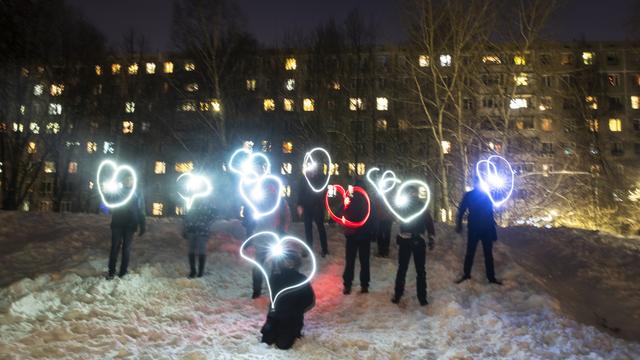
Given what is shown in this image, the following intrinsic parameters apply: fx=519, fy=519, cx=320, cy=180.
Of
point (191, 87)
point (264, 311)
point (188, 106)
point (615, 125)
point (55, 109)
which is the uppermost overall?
point (615, 125)

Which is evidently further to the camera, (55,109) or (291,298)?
(55,109)

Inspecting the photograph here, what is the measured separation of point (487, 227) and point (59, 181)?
126ft

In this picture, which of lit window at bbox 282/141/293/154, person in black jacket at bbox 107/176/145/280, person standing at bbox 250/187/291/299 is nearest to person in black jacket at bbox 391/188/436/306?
person standing at bbox 250/187/291/299

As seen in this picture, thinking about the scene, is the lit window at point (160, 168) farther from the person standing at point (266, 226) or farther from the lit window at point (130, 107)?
the person standing at point (266, 226)

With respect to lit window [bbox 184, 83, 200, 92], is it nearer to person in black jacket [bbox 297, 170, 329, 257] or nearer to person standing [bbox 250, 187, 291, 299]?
person in black jacket [bbox 297, 170, 329, 257]

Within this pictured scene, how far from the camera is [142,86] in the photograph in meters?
44.2

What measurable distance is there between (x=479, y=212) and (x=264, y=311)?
5.17m

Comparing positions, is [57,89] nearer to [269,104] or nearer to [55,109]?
[55,109]

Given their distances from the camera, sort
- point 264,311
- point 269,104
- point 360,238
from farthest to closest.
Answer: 1. point 269,104
2. point 360,238
3. point 264,311

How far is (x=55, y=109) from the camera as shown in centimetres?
3528

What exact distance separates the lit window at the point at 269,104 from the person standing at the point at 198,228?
30.7 metres

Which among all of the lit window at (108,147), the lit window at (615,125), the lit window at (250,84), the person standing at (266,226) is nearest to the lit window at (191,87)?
the lit window at (250,84)

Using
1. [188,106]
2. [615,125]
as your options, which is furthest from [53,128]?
[615,125]

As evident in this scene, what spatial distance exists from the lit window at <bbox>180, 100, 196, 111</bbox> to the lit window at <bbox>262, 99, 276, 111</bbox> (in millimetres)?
6585
